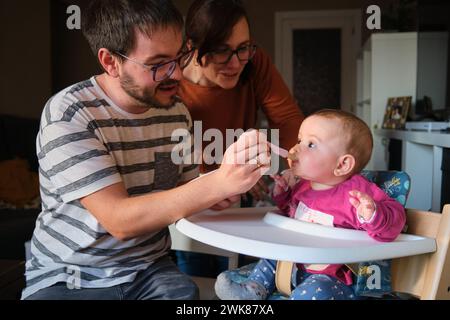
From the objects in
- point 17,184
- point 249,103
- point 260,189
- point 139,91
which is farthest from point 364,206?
point 17,184

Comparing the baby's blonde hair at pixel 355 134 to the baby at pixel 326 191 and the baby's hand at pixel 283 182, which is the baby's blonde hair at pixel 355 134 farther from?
the baby's hand at pixel 283 182

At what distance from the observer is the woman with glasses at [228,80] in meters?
1.42

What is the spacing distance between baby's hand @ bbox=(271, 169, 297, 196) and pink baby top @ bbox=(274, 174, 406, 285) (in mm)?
13

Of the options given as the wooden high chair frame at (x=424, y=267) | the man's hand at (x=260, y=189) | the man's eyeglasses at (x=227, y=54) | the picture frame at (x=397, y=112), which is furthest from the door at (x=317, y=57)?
the wooden high chair frame at (x=424, y=267)

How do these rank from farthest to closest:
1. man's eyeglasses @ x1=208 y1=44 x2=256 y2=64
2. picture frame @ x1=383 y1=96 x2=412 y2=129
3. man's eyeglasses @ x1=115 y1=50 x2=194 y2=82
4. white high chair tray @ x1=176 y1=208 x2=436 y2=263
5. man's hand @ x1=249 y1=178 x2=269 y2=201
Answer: picture frame @ x1=383 y1=96 x2=412 y2=129 < man's eyeglasses @ x1=208 y1=44 x2=256 y2=64 < man's hand @ x1=249 y1=178 x2=269 y2=201 < man's eyeglasses @ x1=115 y1=50 x2=194 y2=82 < white high chair tray @ x1=176 y1=208 x2=436 y2=263

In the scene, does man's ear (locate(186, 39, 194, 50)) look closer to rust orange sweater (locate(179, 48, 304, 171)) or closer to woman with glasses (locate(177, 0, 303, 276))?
woman with glasses (locate(177, 0, 303, 276))

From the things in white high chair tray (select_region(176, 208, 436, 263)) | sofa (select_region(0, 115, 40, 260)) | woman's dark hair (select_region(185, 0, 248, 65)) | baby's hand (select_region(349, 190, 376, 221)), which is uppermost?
woman's dark hair (select_region(185, 0, 248, 65))

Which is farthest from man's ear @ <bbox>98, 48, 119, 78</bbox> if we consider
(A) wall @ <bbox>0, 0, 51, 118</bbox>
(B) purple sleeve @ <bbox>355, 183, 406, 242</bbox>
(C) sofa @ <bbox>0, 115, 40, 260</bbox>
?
(A) wall @ <bbox>0, 0, 51, 118</bbox>

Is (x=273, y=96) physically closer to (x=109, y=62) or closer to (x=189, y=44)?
(x=189, y=44)

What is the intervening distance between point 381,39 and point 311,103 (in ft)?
7.22

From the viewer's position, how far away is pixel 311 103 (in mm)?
5301

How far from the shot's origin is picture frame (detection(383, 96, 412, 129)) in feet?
9.04

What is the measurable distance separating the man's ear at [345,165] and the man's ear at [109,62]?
579 mm

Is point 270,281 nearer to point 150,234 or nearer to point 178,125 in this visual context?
point 150,234
